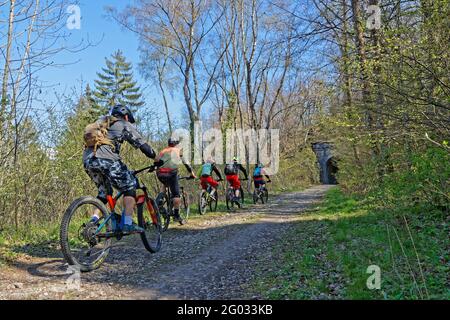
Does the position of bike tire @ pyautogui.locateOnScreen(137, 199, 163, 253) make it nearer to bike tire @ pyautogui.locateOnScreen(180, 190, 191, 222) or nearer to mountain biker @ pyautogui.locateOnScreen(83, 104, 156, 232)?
mountain biker @ pyautogui.locateOnScreen(83, 104, 156, 232)

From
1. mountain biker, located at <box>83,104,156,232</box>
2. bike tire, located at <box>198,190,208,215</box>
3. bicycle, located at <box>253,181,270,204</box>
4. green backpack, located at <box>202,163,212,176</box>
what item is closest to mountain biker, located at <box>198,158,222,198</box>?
green backpack, located at <box>202,163,212,176</box>

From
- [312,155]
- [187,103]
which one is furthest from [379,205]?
[312,155]

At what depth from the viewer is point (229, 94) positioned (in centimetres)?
2203

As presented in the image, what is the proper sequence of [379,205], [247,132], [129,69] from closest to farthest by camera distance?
1. [379,205]
2. [247,132]
3. [129,69]

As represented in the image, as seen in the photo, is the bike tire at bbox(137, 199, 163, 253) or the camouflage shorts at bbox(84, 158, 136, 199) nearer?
the camouflage shorts at bbox(84, 158, 136, 199)

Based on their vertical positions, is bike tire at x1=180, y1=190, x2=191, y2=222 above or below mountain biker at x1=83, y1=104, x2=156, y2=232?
below

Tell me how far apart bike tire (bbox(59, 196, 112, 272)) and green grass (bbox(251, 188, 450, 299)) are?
2.11m

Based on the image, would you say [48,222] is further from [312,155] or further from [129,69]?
[129,69]

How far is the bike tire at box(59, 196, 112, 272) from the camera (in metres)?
4.01

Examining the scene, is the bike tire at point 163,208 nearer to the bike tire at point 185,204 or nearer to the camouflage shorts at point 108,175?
the bike tire at point 185,204

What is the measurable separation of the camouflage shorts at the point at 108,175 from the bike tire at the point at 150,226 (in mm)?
743

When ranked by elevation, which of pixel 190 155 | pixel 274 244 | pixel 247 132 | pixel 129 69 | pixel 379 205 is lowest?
pixel 274 244

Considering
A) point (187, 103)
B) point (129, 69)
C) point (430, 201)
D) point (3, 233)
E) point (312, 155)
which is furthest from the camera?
point (129, 69)
